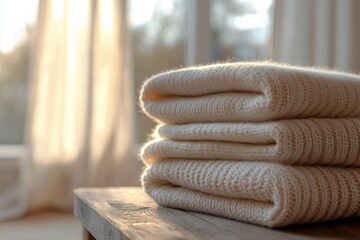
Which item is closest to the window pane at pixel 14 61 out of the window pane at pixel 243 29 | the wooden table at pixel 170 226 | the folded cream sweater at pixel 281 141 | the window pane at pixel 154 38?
the window pane at pixel 154 38

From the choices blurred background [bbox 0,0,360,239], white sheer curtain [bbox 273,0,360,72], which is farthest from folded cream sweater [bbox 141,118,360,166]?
white sheer curtain [bbox 273,0,360,72]

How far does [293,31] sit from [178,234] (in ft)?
5.03

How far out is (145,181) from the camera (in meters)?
0.85

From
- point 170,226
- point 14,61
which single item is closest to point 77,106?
point 14,61

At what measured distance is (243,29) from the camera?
2139mm

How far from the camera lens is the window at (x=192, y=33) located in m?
1.96

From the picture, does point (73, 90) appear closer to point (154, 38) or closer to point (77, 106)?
point (77, 106)

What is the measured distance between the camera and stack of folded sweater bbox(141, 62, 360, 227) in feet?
2.09

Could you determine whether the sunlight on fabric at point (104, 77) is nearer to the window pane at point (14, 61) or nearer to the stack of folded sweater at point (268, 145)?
the window pane at point (14, 61)

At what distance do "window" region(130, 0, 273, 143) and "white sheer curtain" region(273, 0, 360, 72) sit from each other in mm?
67

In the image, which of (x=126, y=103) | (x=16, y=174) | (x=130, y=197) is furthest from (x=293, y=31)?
(x=130, y=197)

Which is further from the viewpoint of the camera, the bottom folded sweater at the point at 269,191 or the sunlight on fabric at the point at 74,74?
the sunlight on fabric at the point at 74,74

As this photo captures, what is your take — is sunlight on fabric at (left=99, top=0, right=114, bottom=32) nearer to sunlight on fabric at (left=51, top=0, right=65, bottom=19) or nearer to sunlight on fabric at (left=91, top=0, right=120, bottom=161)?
sunlight on fabric at (left=91, top=0, right=120, bottom=161)

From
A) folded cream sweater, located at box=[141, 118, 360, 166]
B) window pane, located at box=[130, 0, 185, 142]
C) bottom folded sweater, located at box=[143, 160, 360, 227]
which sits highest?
window pane, located at box=[130, 0, 185, 142]
